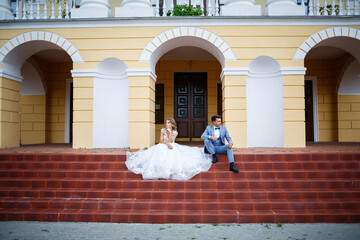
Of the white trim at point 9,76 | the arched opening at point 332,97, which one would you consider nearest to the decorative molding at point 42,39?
the white trim at point 9,76

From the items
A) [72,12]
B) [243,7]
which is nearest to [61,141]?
[72,12]

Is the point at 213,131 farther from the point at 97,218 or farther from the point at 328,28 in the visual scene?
the point at 328,28

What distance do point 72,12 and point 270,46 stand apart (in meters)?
6.42

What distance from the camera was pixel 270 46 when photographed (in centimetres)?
820

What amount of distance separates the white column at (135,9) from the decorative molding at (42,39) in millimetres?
1837

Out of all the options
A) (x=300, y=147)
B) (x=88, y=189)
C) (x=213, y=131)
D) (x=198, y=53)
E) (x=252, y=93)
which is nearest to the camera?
(x=88, y=189)

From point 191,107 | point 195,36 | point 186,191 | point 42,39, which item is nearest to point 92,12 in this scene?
point 42,39

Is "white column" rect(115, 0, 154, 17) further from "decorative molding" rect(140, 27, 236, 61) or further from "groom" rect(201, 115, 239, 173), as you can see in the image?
"groom" rect(201, 115, 239, 173)

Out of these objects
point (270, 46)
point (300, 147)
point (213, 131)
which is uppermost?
point (270, 46)

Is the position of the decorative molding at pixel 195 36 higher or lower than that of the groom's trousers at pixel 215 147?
higher

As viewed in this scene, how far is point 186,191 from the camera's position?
509cm

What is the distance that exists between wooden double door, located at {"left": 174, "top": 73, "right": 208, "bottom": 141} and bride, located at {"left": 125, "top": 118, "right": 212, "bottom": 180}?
551 cm

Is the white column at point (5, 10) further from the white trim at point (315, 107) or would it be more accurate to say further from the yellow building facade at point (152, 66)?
the white trim at point (315, 107)

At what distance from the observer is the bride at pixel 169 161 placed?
5.36 m
